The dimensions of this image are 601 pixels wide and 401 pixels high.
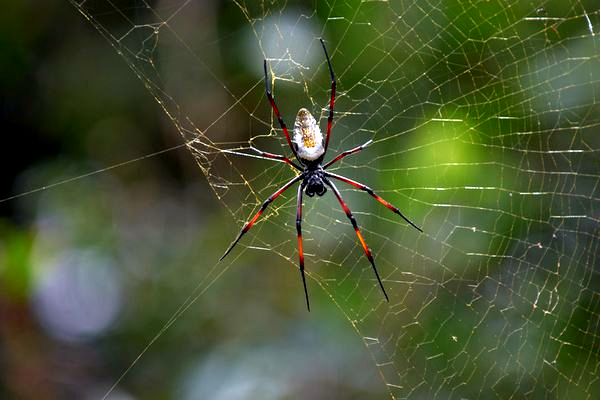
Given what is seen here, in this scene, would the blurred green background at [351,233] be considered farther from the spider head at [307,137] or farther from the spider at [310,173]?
the spider head at [307,137]

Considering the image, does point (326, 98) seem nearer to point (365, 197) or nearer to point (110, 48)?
point (365, 197)

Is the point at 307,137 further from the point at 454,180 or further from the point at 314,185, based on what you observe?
the point at 454,180

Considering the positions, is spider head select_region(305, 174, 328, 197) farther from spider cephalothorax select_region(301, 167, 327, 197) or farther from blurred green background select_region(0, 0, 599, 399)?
blurred green background select_region(0, 0, 599, 399)

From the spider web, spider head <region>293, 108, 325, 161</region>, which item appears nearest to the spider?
spider head <region>293, 108, 325, 161</region>

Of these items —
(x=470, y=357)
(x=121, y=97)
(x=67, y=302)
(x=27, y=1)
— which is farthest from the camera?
(x=121, y=97)

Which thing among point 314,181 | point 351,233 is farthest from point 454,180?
point 314,181

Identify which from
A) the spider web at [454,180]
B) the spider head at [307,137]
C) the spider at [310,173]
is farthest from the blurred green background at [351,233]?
the spider head at [307,137]

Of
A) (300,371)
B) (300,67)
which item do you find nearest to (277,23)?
(300,67)

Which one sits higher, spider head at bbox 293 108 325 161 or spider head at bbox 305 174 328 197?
spider head at bbox 293 108 325 161

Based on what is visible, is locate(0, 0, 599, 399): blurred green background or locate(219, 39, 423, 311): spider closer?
locate(219, 39, 423, 311): spider
